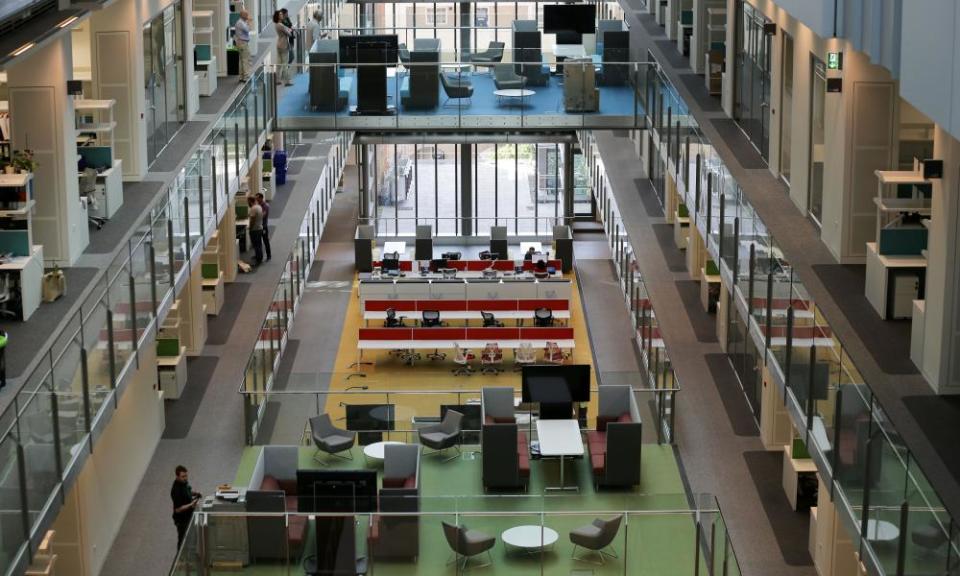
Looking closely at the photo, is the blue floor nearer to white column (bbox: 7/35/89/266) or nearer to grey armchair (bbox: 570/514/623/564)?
white column (bbox: 7/35/89/266)

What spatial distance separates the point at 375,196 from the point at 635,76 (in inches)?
558

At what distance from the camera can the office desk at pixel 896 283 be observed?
1914cm

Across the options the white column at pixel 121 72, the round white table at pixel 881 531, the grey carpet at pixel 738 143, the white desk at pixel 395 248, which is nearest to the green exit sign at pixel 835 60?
the grey carpet at pixel 738 143

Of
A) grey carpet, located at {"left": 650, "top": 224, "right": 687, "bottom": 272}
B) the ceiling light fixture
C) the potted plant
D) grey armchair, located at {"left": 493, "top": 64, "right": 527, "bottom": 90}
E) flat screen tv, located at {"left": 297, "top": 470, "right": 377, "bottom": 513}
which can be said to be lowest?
flat screen tv, located at {"left": 297, "top": 470, "right": 377, "bottom": 513}

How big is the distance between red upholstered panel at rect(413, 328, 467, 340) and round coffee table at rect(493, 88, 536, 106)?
4714 millimetres

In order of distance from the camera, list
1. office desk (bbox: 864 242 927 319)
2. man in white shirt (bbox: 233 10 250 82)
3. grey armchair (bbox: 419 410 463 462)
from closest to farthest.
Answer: office desk (bbox: 864 242 927 319) < grey armchair (bbox: 419 410 463 462) < man in white shirt (bbox: 233 10 250 82)

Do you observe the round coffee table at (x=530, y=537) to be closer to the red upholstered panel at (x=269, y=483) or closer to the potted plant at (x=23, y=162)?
the red upholstered panel at (x=269, y=483)

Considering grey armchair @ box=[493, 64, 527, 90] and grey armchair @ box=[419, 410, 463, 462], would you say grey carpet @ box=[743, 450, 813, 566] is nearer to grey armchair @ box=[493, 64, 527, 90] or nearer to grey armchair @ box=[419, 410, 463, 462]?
grey armchair @ box=[419, 410, 463, 462]

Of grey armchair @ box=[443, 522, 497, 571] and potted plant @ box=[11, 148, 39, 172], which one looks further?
potted plant @ box=[11, 148, 39, 172]

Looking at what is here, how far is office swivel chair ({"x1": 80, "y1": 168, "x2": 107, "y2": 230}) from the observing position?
73.5 feet

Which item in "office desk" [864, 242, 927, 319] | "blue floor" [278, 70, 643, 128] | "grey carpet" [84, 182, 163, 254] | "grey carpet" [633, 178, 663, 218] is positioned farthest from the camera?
"grey carpet" [633, 178, 663, 218]

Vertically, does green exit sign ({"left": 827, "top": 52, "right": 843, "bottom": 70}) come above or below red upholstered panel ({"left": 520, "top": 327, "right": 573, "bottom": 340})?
above

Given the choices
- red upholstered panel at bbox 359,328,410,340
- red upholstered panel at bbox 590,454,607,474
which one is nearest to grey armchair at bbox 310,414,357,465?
red upholstered panel at bbox 590,454,607,474

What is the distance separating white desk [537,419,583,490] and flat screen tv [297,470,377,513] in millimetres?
3607
